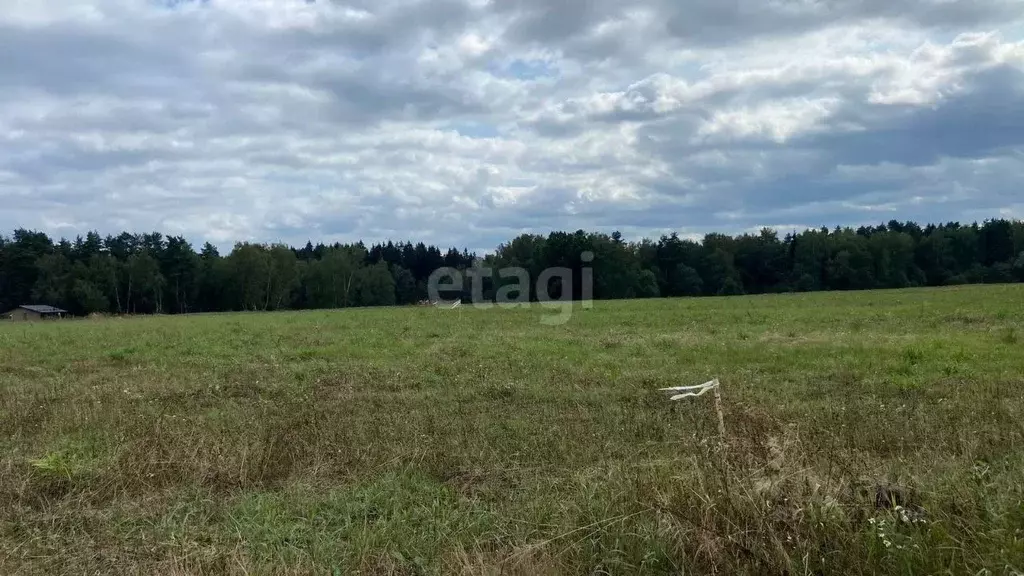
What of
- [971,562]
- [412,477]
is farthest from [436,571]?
[971,562]

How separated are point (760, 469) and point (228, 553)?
3674mm

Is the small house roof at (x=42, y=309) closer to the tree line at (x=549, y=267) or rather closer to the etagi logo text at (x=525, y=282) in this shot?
the tree line at (x=549, y=267)

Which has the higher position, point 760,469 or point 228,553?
point 760,469

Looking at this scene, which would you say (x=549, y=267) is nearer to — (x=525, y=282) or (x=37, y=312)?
(x=525, y=282)

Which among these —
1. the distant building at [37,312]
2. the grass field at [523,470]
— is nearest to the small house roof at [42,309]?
the distant building at [37,312]

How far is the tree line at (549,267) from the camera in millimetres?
88312

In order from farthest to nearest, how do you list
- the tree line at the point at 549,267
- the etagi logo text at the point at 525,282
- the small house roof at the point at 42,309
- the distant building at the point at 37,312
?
the tree line at the point at 549,267 → the small house roof at the point at 42,309 → the distant building at the point at 37,312 → the etagi logo text at the point at 525,282

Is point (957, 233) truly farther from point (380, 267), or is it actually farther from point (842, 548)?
point (842, 548)

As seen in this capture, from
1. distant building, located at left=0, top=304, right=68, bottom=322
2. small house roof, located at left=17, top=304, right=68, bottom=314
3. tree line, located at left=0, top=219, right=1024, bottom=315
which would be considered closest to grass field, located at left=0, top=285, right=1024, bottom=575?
tree line, located at left=0, top=219, right=1024, bottom=315

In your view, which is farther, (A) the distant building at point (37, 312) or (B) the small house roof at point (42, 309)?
(B) the small house roof at point (42, 309)

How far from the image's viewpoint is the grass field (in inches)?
178

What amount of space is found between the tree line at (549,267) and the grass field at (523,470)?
222 feet

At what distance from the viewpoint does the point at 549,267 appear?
8744 cm

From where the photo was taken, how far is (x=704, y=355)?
15.7 meters
